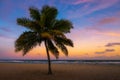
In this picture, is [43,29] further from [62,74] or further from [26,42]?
[62,74]

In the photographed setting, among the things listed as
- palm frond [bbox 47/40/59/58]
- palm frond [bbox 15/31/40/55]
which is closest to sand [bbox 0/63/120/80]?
palm frond [bbox 47/40/59/58]

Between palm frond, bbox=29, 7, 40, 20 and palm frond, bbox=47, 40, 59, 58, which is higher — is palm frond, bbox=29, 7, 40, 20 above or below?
above

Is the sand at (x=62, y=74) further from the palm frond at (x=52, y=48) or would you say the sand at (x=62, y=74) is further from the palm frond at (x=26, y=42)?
the palm frond at (x=26, y=42)

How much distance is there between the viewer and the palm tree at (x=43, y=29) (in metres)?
24.1

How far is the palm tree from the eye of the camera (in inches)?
950

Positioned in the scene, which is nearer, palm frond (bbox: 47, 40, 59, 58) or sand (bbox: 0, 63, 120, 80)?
sand (bbox: 0, 63, 120, 80)

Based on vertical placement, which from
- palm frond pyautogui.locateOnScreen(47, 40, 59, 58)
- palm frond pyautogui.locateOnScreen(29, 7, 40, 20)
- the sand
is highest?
palm frond pyautogui.locateOnScreen(29, 7, 40, 20)

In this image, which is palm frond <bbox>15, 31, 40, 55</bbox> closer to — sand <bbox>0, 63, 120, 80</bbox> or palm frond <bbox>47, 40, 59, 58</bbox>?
palm frond <bbox>47, 40, 59, 58</bbox>

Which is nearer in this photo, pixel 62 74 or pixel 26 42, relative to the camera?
pixel 62 74

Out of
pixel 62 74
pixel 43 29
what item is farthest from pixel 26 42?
pixel 62 74

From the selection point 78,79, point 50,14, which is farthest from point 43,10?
point 78,79

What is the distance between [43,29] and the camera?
2447 cm

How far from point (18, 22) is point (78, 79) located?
9575 millimetres

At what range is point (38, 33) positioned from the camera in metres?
24.5
